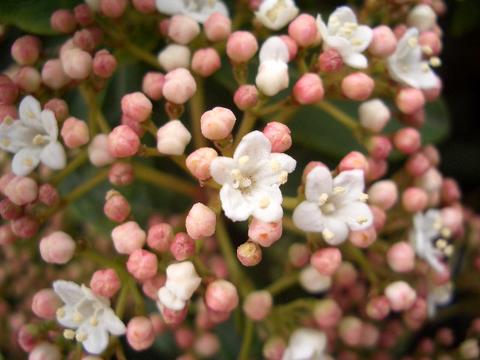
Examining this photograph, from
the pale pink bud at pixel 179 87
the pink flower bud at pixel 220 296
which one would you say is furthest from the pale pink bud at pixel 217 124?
the pink flower bud at pixel 220 296

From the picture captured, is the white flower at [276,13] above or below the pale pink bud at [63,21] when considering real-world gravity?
above

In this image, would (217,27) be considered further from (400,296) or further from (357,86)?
(400,296)

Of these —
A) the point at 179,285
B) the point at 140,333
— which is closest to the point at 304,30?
the point at 179,285

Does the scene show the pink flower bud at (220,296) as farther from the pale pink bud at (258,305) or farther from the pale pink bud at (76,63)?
the pale pink bud at (76,63)

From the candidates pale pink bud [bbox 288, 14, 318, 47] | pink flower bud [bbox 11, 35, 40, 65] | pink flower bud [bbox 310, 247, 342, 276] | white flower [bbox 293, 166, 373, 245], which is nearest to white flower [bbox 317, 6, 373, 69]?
pale pink bud [bbox 288, 14, 318, 47]

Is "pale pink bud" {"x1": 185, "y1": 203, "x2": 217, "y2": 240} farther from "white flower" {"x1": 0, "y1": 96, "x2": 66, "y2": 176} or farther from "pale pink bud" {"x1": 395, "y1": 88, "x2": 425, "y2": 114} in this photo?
"pale pink bud" {"x1": 395, "y1": 88, "x2": 425, "y2": 114}

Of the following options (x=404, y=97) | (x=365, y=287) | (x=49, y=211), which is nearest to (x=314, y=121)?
(x=404, y=97)
